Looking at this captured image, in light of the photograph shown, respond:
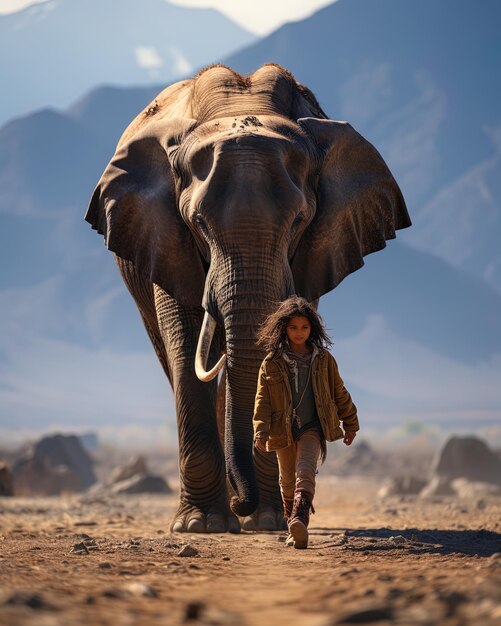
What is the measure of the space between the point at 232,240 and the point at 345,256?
2.21 meters

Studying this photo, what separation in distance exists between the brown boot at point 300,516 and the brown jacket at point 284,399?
1.34ft

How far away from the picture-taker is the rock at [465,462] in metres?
28.6

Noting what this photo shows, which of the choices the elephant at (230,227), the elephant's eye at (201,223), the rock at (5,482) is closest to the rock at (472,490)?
the rock at (5,482)

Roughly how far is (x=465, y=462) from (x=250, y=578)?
2305 cm

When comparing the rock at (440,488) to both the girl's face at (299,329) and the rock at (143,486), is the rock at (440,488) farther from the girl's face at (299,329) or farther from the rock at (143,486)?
the girl's face at (299,329)

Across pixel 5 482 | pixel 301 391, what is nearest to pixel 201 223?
pixel 301 391

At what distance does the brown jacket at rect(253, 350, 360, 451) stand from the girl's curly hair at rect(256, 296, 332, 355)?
0.28 feet

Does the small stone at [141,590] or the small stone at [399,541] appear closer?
the small stone at [141,590]

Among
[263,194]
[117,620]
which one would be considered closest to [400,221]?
[263,194]

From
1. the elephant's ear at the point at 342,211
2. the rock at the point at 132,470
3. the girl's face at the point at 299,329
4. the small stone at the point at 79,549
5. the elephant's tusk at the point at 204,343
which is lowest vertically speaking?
the small stone at the point at 79,549

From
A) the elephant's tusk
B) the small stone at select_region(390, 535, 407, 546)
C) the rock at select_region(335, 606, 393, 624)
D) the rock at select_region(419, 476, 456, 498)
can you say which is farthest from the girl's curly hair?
the rock at select_region(419, 476, 456, 498)

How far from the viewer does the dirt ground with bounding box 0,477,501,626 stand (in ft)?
15.5

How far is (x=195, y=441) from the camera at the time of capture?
10953 mm

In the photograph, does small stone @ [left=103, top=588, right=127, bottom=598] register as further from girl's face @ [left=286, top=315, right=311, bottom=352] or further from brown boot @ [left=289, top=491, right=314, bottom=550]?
girl's face @ [left=286, top=315, right=311, bottom=352]
